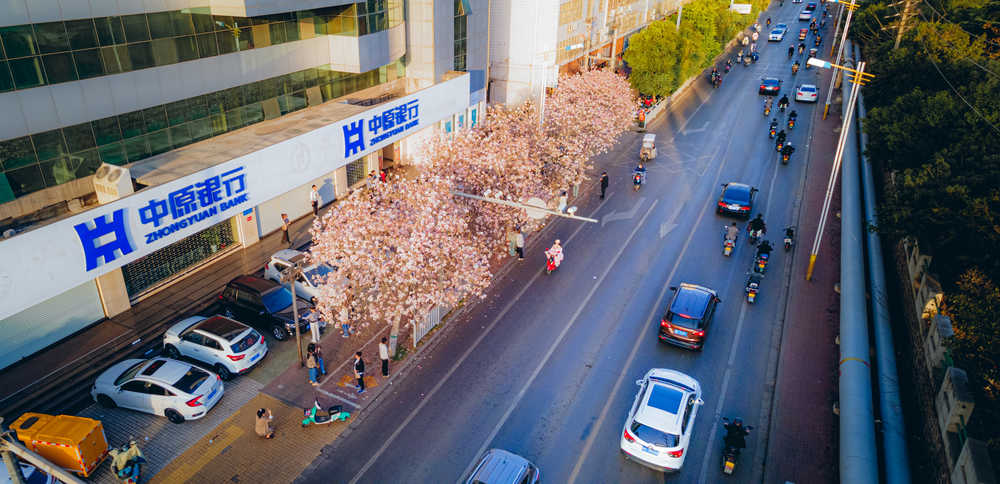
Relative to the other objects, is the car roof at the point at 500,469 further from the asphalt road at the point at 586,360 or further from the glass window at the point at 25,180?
the glass window at the point at 25,180

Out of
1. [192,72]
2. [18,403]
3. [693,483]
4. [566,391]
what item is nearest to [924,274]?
[693,483]

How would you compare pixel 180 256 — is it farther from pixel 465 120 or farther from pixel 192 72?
pixel 465 120

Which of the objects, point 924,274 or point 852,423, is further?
point 924,274

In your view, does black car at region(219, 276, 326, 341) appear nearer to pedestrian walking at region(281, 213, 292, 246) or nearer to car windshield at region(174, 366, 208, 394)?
car windshield at region(174, 366, 208, 394)

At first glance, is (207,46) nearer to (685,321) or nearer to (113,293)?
(113,293)

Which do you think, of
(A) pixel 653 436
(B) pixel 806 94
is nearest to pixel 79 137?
(A) pixel 653 436
